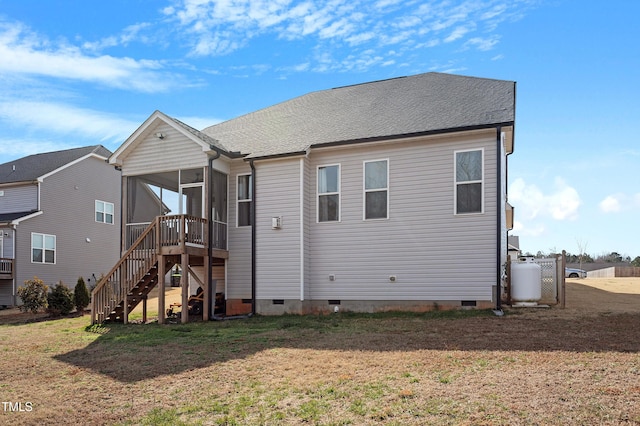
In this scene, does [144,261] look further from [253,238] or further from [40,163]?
[40,163]

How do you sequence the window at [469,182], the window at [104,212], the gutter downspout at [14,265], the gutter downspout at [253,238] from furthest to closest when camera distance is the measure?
the window at [104,212] < the gutter downspout at [14,265] < the gutter downspout at [253,238] < the window at [469,182]

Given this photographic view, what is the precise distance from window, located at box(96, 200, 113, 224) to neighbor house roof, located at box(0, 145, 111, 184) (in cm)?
271

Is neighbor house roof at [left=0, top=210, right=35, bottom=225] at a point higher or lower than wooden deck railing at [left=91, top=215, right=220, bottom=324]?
higher

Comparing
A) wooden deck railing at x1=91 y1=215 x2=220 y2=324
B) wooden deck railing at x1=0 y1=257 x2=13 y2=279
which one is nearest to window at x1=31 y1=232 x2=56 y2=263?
wooden deck railing at x1=0 y1=257 x2=13 y2=279

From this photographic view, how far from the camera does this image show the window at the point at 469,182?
12797 mm

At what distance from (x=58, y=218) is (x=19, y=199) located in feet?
6.46

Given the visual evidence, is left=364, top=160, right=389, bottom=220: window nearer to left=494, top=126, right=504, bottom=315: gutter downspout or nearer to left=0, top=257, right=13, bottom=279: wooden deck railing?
left=494, top=126, right=504, bottom=315: gutter downspout

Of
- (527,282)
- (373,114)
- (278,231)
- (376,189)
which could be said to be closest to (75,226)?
(278,231)

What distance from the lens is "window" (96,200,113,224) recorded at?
27797 millimetres

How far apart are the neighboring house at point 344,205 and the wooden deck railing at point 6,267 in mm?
10702

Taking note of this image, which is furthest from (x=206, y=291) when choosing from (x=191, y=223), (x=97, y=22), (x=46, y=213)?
(x=46, y=213)

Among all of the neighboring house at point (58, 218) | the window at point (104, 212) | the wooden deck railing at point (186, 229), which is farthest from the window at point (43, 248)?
the wooden deck railing at point (186, 229)

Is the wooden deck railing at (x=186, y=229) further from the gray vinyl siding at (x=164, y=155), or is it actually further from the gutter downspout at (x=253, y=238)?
the gray vinyl siding at (x=164, y=155)

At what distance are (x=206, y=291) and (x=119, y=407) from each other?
787 cm
